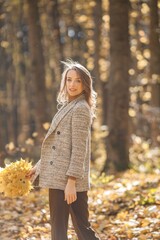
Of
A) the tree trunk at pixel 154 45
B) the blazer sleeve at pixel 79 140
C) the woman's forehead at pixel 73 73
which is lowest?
the blazer sleeve at pixel 79 140

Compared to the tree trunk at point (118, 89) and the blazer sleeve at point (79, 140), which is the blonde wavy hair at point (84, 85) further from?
the tree trunk at point (118, 89)

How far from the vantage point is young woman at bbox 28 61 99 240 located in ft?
15.2

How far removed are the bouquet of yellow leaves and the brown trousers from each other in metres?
0.42

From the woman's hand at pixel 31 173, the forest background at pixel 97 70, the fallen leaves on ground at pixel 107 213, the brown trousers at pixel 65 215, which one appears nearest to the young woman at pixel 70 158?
the brown trousers at pixel 65 215

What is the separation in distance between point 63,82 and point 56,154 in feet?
2.45

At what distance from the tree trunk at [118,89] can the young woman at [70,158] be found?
7.20m

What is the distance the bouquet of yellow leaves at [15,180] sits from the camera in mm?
5066

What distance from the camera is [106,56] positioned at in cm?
2392

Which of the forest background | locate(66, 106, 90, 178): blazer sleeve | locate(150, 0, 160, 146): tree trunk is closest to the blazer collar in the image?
locate(66, 106, 90, 178): blazer sleeve

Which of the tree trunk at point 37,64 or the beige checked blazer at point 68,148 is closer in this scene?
the beige checked blazer at point 68,148

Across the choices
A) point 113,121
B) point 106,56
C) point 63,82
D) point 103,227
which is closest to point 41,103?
point 113,121

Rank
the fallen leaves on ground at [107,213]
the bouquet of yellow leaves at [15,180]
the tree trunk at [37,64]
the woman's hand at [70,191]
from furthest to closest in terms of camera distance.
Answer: the tree trunk at [37,64]
the fallen leaves on ground at [107,213]
the bouquet of yellow leaves at [15,180]
the woman's hand at [70,191]

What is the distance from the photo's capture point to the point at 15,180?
5.06 meters

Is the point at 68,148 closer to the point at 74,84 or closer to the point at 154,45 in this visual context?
the point at 74,84
